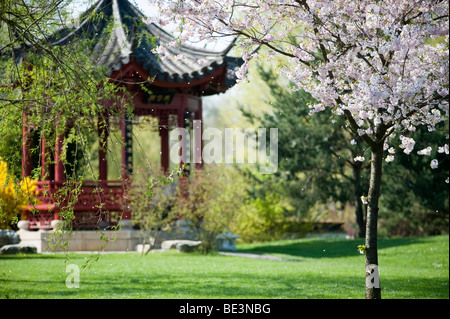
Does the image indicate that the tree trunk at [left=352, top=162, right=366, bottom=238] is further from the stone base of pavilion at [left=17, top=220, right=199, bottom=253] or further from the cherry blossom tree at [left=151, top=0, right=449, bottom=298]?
the cherry blossom tree at [left=151, top=0, right=449, bottom=298]

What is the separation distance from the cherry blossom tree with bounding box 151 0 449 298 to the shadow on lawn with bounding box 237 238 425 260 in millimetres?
7763

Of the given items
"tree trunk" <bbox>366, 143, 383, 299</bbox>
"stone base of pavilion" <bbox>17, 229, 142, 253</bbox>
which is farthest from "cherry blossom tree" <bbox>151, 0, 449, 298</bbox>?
"stone base of pavilion" <bbox>17, 229, 142, 253</bbox>

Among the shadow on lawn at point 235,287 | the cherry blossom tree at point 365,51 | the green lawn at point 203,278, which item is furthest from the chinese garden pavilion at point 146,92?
the cherry blossom tree at point 365,51

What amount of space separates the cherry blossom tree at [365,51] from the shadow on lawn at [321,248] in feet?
25.5

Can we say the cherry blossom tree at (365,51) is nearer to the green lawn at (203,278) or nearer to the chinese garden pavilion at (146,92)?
the green lawn at (203,278)

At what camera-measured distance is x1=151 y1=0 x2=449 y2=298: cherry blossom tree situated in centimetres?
532

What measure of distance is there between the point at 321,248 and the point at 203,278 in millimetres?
7592

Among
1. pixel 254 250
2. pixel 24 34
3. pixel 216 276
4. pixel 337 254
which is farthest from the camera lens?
pixel 254 250

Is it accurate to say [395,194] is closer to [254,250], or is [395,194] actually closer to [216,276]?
[254,250]

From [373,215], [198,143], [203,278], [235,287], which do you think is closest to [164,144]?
[198,143]

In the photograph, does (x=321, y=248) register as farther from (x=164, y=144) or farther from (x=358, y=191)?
(x=164, y=144)

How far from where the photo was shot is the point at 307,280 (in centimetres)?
847
